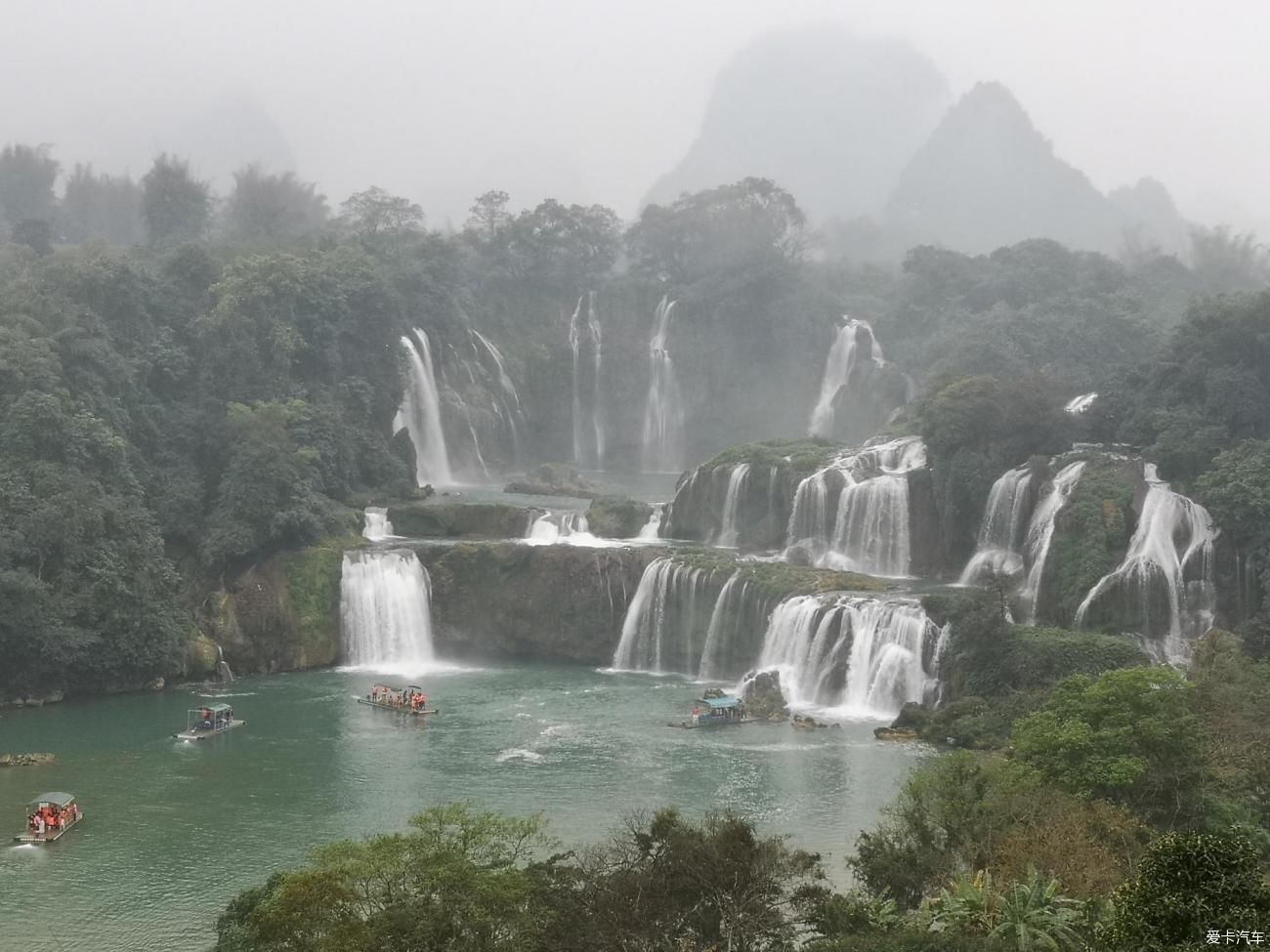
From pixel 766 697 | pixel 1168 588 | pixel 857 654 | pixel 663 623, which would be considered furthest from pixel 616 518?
pixel 1168 588

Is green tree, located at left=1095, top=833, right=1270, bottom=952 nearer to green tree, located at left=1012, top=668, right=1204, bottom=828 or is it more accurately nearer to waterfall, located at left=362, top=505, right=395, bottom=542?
green tree, located at left=1012, top=668, right=1204, bottom=828

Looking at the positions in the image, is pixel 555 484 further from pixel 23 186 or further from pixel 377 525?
pixel 23 186

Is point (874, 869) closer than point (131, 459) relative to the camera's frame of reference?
Yes

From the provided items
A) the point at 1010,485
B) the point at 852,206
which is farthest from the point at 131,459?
the point at 852,206

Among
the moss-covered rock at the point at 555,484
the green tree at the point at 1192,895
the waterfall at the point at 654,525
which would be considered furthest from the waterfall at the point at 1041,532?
the green tree at the point at 1192,895

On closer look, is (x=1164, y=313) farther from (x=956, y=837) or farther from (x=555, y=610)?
(x=956, y=837)

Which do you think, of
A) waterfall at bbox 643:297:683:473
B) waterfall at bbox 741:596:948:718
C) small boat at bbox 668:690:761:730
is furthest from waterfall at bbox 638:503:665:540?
waterfall at bbox 643:297:683:473

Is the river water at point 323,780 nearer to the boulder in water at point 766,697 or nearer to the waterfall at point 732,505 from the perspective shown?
the boulder in water at point 766,697
